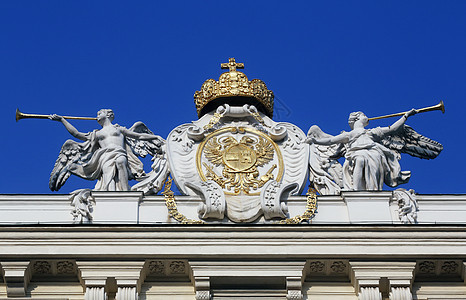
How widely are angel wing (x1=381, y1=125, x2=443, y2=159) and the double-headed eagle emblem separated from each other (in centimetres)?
197

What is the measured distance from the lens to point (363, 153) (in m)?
19.5

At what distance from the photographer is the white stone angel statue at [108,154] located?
765 inches

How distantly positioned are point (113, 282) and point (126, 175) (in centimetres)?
223

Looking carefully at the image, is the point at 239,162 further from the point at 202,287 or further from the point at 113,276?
the point at 113,276

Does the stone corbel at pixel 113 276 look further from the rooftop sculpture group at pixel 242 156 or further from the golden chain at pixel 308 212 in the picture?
the golden chain at pixel 308 212

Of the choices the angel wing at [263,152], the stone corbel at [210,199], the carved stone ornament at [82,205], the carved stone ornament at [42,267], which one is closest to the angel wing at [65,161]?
the carved stone ornament at [82,205]

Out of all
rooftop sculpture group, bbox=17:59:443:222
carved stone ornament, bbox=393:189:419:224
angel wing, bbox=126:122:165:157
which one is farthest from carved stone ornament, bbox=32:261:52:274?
carved stone ornament, bbox=393:189:419:224

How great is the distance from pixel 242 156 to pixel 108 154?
2027 mm

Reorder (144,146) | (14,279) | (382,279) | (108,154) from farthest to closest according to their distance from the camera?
(144,146) → (108,154) → (382,279) → (14,279)

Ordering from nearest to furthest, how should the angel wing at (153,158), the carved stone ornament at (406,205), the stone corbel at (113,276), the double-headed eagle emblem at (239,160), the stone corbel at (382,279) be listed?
1. the stone corbel at (113,276)
2. the stone corbel at (382,279)
3. the carved stone ornament at (406,205)
4. the double-headed eagle emblem at (239,160)
5. the angel wing at (153,158)

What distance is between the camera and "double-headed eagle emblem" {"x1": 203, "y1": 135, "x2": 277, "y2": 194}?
19.2 meters

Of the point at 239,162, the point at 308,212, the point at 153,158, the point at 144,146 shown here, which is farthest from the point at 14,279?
the point at 308,212

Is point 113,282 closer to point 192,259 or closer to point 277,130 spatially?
point 192,259

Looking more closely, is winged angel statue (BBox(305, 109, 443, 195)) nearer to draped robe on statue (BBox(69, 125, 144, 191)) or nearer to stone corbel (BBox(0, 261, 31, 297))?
draped robe on statue (BBox(69, 125, 144, 191))
